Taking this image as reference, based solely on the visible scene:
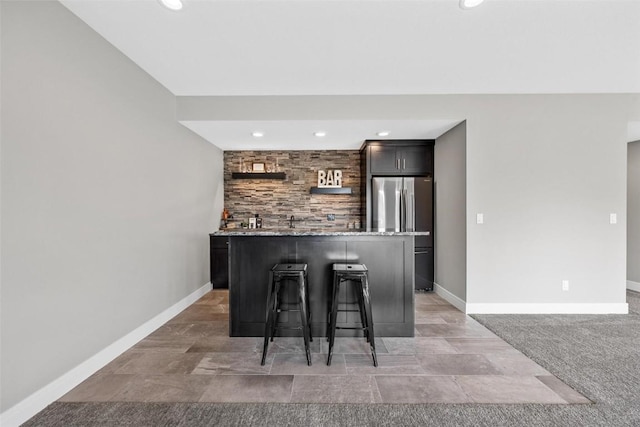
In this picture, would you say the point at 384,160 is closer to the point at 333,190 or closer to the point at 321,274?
the point at 333,190

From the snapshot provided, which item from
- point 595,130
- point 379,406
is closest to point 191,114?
point 379,406

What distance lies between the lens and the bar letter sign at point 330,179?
5.13 m

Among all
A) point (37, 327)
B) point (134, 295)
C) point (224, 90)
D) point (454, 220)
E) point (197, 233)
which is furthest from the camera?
point (197, 233)

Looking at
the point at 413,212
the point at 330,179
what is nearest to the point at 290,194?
the point at 330,179

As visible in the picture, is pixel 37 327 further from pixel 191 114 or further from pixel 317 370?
pixel 191 114

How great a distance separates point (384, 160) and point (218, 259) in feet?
9.95

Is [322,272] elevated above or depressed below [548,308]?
above

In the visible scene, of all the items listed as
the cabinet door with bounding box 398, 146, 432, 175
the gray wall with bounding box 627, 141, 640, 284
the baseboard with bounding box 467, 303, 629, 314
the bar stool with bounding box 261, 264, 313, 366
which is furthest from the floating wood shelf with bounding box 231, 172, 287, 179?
the gray wall with bounding box 627, 141, 640, 284

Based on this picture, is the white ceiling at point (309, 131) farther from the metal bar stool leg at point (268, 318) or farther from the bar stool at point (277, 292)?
the metal bar stool leg at point (268, 318)

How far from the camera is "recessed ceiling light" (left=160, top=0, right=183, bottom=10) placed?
6.36 feet

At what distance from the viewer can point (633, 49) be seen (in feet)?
8.40

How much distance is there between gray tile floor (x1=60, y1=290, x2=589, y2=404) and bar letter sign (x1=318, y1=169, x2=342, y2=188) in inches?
113

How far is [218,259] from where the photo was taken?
461 centimetres

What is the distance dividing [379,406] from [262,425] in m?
0.72
